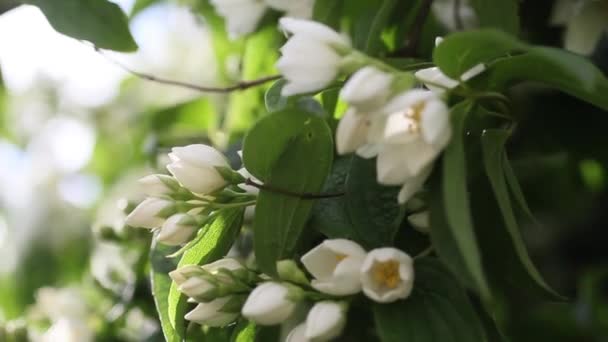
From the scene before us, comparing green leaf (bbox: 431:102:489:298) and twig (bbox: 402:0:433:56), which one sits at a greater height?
green leaf (bbox: 431:102:489:298)

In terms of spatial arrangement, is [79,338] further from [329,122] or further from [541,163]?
[541,163]

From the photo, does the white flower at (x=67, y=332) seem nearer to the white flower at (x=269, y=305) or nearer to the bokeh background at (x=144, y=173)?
the bokeh background at (x=144, y=173)

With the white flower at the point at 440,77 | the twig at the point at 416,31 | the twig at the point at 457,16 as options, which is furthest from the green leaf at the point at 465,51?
the twig at the point at 457,16

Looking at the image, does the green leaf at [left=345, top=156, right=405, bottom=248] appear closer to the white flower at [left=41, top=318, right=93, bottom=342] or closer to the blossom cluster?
the blossom cluster

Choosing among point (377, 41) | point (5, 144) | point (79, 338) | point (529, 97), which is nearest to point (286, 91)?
point (377, 41)

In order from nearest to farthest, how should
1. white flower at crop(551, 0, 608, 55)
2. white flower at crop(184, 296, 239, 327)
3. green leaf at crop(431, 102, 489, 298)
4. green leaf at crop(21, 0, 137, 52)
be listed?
green leaf at crop(431, 102, 489, 298), white flower at crop(184, 296, 239, 327), green leaf at crop(21, 0, 137, 52), white flower at crop(551, 0, 608, 55)

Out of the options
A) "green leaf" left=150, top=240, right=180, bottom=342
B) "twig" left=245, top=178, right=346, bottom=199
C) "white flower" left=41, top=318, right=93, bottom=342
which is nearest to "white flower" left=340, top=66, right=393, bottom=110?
"twig" left=245, top=178, right=346, bottom=199
